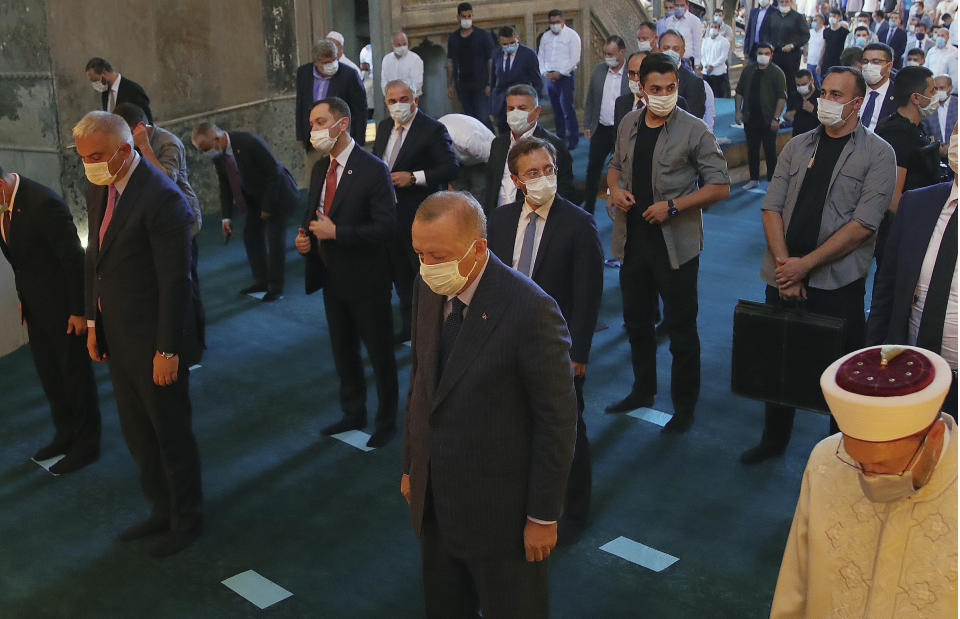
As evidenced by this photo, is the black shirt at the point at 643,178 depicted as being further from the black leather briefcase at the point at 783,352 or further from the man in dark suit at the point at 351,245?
the man in dark suit at the point at 351,245

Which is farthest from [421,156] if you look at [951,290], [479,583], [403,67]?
[403,67]

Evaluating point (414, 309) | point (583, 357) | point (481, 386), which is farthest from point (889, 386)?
point (583, 357)

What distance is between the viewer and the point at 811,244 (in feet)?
16.3

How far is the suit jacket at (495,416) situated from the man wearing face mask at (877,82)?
→ 540 centimetres

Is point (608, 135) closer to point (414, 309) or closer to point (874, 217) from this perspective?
point (874, 217)

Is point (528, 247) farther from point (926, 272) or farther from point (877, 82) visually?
point (877, 82)

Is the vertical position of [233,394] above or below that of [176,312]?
below

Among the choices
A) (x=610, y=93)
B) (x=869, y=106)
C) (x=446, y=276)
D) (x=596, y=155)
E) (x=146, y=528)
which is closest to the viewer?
(x=446, y=276)

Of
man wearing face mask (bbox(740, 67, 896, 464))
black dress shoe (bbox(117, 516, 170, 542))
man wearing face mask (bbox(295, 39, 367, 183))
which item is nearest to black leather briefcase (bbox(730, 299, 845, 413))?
man wearing face mask (bbox(740, 67, 896, 464))

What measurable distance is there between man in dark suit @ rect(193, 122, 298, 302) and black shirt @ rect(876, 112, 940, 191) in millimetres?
4283

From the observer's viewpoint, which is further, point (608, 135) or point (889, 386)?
point (608, 135)

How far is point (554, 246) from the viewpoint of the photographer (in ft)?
14.4

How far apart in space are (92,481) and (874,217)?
4078mm

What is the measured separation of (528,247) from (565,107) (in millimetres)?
9494
